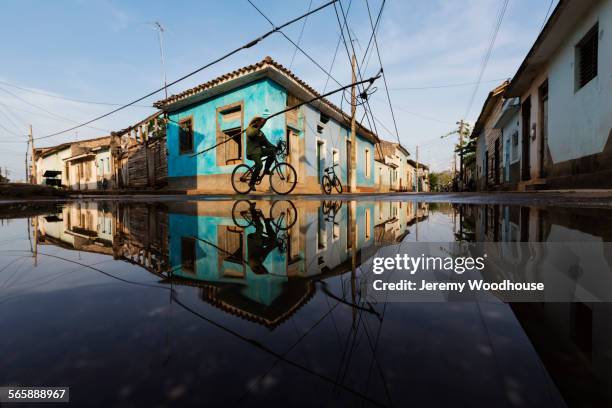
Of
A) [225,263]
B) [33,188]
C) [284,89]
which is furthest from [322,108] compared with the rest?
[225,263]

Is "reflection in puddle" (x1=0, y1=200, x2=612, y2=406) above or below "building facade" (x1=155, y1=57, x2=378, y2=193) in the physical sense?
below

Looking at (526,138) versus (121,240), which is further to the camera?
(526,138)

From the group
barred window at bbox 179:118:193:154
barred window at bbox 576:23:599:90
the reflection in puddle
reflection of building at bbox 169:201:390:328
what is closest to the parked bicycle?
reflection of building at bbox 169:201:390:328

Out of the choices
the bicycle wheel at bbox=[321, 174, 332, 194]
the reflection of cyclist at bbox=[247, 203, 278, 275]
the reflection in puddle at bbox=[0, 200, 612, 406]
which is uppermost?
the bicycle wheel at bbox=[321, 174, 332, 194]

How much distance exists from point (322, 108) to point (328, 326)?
12.2m

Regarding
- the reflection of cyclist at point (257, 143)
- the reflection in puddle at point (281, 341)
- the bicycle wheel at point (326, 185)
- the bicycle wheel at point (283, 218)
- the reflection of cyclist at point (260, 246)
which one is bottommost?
the reflection in puddle at point (281, 341)

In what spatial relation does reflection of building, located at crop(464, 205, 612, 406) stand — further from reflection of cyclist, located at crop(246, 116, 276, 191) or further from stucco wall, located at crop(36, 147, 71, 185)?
stucco wall, located at crop(36, 147, 71, 185)

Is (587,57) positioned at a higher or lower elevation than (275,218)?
higher

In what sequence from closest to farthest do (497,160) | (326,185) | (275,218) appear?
(275,218) → (326,185) → (497,160)

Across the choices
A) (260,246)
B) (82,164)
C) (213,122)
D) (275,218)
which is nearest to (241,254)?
(260,246)

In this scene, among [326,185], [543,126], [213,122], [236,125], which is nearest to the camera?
[543,126]

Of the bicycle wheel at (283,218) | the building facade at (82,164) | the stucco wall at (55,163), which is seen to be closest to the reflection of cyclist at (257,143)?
the bicycle wheel at (283,218)

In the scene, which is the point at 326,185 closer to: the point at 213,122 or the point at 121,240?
the point at 213,122

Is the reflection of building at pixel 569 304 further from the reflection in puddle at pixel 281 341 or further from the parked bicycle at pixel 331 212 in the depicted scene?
the parked bicycle at pixel 331 212
